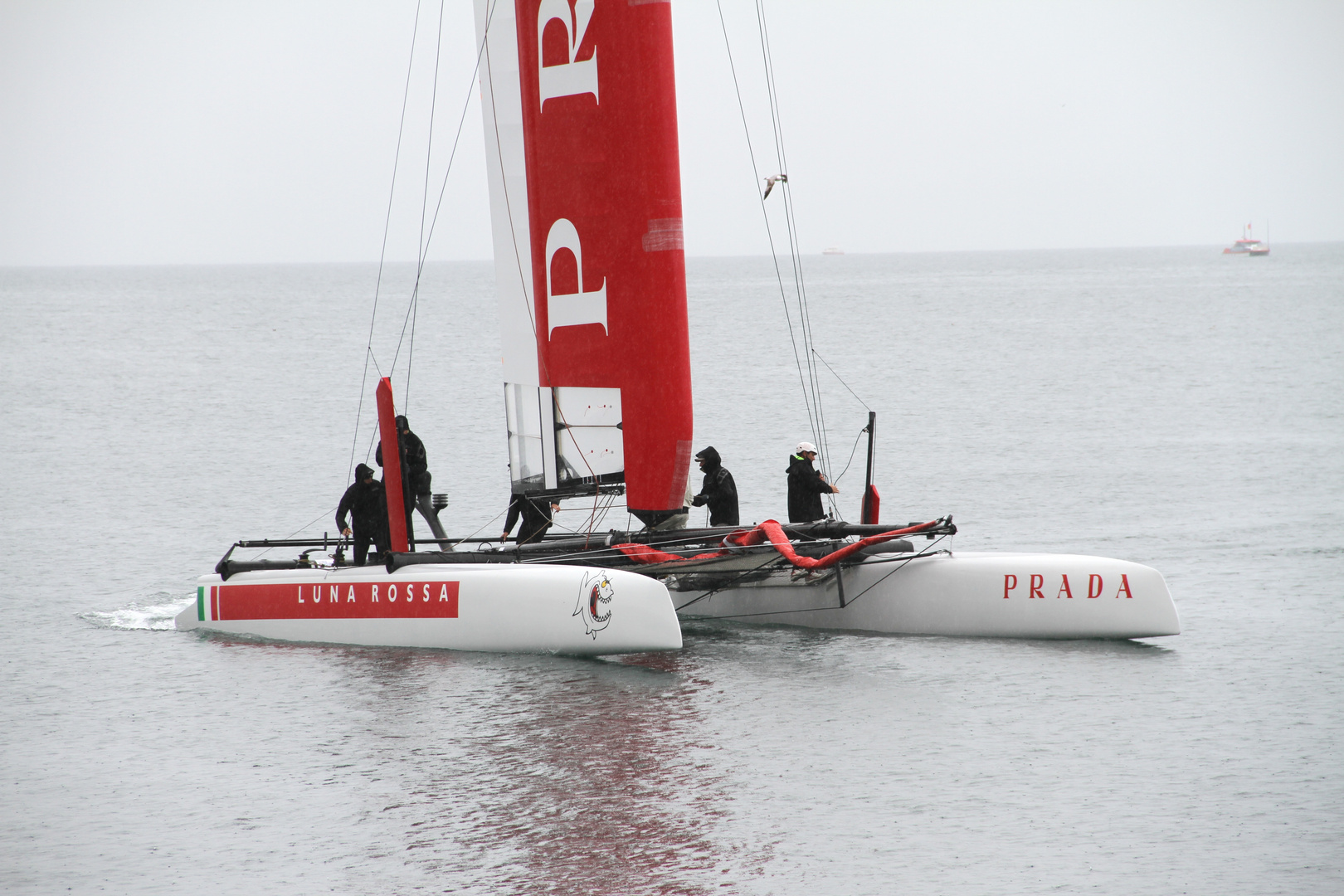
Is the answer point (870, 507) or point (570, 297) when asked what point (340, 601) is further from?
point (870, 507)

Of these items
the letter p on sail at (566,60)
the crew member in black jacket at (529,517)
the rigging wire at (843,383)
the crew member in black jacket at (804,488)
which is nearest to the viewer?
the letter p on sail at (566,60)

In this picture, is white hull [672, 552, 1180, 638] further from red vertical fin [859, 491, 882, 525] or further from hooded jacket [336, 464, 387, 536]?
hooded jacket [336, 464, 387, 536]

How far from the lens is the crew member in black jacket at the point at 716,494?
12.8m

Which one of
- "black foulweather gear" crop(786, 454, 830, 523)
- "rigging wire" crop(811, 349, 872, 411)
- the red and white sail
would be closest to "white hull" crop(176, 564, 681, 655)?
the red and white sail

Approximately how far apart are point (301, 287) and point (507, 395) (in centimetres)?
13945

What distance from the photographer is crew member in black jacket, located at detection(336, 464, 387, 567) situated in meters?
12.7

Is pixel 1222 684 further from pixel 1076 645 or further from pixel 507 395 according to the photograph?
pixel 507 395

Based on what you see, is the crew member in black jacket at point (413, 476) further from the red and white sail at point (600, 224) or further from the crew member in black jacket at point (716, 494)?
the crew member in black jacket at point (716, 494)

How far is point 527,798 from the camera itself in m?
8.74

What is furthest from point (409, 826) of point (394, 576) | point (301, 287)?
point (301, 287)

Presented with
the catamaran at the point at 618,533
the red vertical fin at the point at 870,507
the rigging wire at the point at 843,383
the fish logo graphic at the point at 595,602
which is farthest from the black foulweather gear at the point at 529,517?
the rigging wire at the point at 843,383

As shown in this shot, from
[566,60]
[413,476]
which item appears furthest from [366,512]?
[566,60]

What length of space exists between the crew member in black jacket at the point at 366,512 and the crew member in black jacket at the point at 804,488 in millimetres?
3437

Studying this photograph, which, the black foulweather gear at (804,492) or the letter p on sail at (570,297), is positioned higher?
the letter p on sail at (570,297)
